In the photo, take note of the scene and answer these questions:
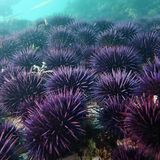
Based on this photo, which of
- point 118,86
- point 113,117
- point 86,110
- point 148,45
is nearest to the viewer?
point 113,117

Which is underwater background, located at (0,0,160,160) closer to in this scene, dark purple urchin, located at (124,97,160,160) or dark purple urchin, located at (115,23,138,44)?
dark purple urchin, located at (124,97,160,160)

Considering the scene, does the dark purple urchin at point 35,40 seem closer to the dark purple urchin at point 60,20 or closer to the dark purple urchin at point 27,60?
the dark purple urchin at point 60,20

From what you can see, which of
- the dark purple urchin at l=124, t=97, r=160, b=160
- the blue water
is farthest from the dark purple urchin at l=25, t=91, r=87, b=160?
the blue water

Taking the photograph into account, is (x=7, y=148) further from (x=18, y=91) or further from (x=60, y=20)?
(x=60, y=20)

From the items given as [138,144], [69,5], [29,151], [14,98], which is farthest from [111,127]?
[69,5]

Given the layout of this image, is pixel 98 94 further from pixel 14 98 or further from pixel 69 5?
pixel 69 5

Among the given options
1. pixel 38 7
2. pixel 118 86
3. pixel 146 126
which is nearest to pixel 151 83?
pixel 118 86
